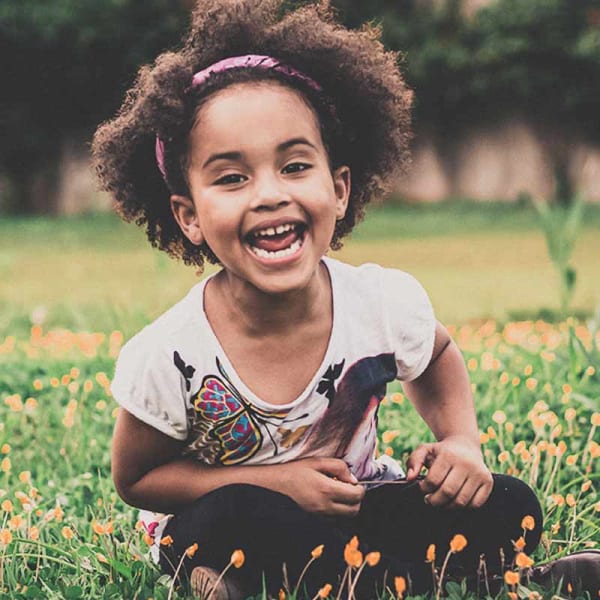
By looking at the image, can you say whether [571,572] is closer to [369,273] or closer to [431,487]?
[431,487]

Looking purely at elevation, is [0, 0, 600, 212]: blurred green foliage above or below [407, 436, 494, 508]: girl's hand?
above

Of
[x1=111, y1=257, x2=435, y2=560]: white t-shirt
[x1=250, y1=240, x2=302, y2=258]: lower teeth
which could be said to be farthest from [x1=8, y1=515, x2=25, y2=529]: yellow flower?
[x1=250, y1=240, x2=302, y2=258]: lower teeth

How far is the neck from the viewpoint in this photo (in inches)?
103

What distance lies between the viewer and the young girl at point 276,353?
2.47m

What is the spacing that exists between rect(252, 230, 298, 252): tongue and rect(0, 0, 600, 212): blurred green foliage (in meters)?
17.5

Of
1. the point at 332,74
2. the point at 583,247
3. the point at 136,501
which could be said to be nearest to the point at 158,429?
the point at 136,501

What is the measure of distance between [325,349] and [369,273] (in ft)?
0.82

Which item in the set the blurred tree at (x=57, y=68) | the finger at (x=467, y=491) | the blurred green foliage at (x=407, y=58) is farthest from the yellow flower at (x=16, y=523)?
the blurred tree at (x=57, y=68)

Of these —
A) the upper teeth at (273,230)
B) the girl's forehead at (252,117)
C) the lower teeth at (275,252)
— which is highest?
the girl's forehead at (252,117)

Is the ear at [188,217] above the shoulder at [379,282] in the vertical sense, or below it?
above

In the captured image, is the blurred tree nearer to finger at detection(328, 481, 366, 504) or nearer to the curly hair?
the curly hair

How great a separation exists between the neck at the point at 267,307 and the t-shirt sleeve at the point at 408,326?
0.17 metres

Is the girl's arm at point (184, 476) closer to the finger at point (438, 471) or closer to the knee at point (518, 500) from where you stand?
the finger at point (438, 471)

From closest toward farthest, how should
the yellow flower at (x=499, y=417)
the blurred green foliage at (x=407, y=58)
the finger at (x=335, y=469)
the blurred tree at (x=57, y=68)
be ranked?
the finger at (x=335, y=469) → the yellow flower at (x=499, y=417) → the blurred green foliage at (x=407, y=58) → the blurred tree at (x=57, y=68)
